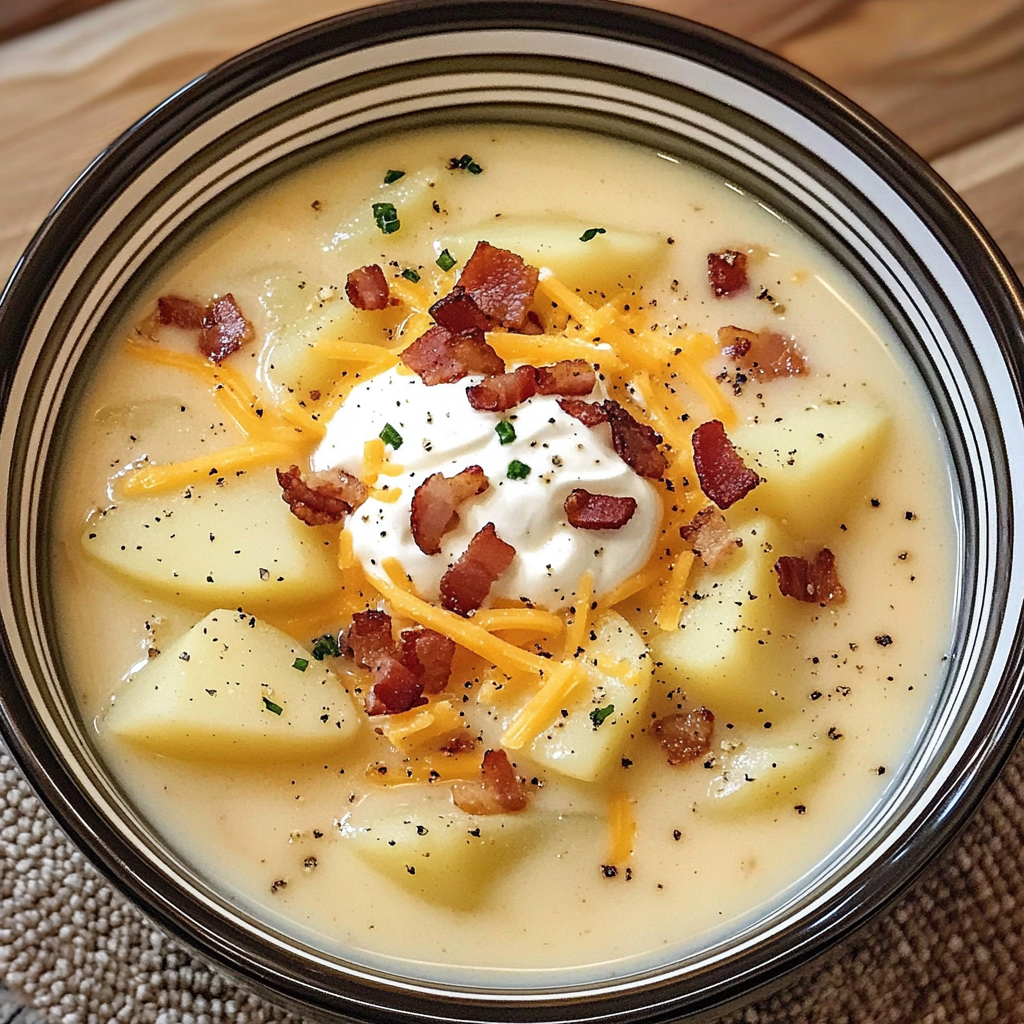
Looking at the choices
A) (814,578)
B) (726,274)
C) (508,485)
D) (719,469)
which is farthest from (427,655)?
(726,274)

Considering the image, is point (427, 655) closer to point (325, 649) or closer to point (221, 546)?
point (325, 649)

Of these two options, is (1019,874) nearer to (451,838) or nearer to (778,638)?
(778,638)

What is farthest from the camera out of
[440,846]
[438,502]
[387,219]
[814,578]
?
[387,219]

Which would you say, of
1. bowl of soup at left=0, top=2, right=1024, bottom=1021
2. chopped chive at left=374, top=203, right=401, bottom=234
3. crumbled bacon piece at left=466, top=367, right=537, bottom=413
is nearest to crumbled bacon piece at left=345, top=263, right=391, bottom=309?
bowl of soup at left=0, top=2, right=1024, bottom=1021


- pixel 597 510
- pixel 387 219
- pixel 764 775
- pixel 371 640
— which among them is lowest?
pixel 764 775

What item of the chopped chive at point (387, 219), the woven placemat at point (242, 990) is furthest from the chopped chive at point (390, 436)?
the woven placemat at point (242, 990)

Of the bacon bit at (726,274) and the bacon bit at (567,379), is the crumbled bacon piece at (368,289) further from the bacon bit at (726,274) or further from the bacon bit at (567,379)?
the bacon bit at (726,274)

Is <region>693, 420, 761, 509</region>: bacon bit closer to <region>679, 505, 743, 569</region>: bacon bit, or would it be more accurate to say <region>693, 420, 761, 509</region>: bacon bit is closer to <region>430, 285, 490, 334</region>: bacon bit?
<region>679, 505, 743, 569</region>: bacon bit
